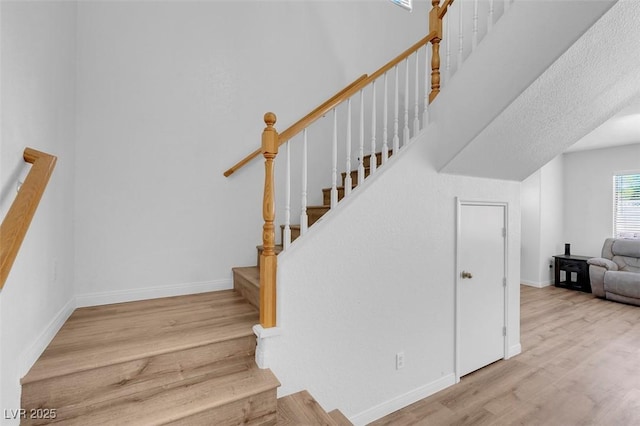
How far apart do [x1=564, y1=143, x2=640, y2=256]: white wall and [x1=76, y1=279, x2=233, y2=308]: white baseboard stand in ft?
22.7

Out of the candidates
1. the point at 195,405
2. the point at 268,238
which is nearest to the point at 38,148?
the point at 268,238

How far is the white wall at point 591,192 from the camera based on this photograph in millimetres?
5484

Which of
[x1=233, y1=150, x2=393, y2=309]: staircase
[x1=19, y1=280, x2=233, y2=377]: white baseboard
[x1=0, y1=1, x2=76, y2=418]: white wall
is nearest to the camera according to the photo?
[x1=0, y1=1, x2=76, y2=418]: white wall

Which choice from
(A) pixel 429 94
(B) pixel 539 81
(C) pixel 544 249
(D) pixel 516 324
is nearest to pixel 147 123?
(A) pixel 429 94

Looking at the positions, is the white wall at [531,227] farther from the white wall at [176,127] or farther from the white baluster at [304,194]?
the white baluster at [304,194]

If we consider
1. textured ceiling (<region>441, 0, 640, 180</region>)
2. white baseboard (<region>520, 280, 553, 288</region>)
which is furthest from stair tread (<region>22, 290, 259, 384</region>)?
white baseboard (<region>520, 280, 553, 288</region>)

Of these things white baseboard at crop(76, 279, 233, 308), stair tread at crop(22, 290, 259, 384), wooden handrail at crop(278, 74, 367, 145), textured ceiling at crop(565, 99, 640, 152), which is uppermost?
textured ceiling at crop(565, 99, 640, 152)

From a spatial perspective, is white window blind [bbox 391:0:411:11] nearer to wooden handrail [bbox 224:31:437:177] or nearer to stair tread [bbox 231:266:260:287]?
wooden handrail [bbox 224:31:437:177]

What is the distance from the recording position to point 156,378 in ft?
5.18

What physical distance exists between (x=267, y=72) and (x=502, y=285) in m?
3.33

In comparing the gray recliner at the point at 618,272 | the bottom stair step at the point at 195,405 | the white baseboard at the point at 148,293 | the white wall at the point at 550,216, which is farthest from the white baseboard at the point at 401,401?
the white wall at the point at 550,216

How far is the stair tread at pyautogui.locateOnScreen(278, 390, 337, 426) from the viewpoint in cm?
159

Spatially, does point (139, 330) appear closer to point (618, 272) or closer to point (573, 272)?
point (618, 272)

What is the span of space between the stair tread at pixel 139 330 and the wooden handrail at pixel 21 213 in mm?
732
